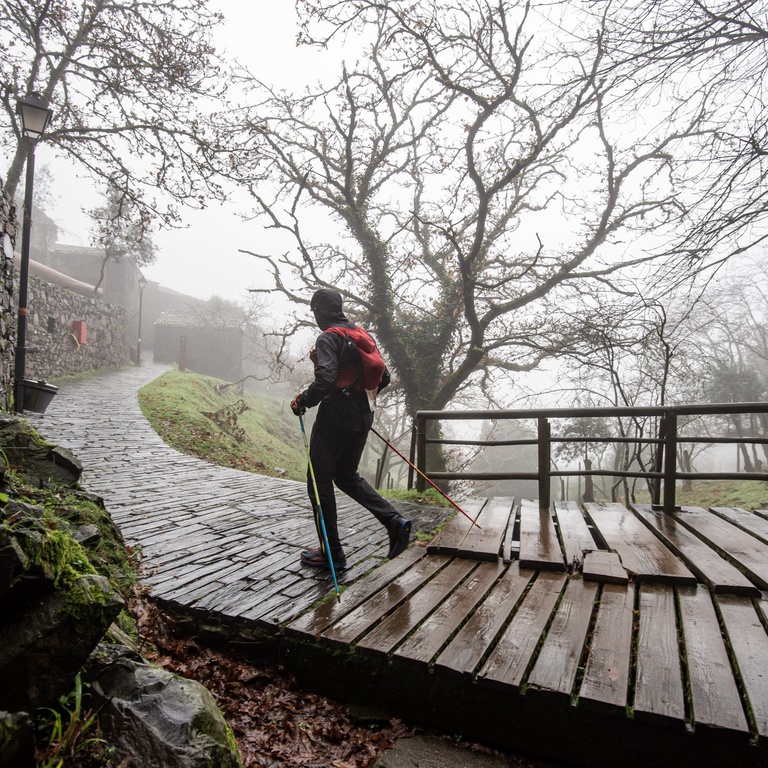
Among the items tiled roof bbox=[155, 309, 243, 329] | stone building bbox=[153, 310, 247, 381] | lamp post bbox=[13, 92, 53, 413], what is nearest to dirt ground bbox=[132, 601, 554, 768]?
lamp post bbox=[13, 92, 53, 413]

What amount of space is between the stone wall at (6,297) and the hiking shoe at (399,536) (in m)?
5.78

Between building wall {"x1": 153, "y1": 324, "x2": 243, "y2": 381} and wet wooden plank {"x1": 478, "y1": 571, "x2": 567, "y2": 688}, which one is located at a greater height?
building wall {"x1": 153, "y1": 324, "x2": 243, "y2": 381}

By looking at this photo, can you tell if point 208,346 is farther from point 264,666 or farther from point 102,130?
point 264,666

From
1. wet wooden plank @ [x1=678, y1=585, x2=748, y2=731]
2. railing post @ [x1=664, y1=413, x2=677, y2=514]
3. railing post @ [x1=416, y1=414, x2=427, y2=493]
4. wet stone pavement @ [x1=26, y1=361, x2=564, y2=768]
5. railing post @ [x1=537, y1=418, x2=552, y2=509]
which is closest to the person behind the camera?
wet wooden plank @ [x1=678, y1=585, x2=748, y2=731]

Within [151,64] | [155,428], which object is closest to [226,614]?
[155,428]

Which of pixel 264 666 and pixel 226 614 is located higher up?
pixel 226 614

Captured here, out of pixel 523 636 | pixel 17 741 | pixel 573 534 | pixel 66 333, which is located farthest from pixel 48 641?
pixel 66 333

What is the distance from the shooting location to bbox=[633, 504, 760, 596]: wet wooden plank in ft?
10.2

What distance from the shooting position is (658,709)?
6.78 feet

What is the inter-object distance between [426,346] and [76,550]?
39.5ft

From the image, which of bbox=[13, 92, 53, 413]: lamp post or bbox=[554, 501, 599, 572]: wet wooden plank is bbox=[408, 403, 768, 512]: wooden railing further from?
bbox=[13, 92, 53, 413]: lamp post

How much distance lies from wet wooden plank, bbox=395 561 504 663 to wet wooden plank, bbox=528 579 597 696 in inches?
18.9

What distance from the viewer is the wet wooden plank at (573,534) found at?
12.3 ft

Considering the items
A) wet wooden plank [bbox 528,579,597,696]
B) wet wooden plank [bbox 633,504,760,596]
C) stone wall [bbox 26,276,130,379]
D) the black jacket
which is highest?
stone wall [bbox 26,276,130,379]
